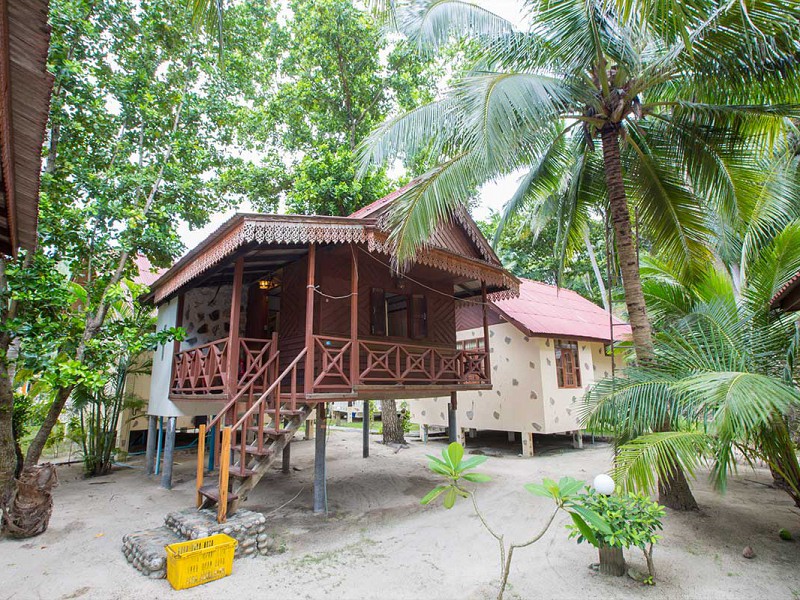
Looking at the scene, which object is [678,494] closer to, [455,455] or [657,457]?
[657,457]

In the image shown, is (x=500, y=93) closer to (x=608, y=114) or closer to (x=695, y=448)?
(x=608, y=114)

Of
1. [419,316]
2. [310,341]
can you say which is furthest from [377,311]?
[310,341]

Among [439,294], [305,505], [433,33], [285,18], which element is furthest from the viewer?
[285,18]

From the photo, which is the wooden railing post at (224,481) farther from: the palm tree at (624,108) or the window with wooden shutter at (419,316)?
the window with wooden shutter at (419,316)

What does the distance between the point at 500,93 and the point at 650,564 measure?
5450 millimetres

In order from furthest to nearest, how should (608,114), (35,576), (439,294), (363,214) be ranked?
(439,294) < (363,214) < (608,114) < (35,576)

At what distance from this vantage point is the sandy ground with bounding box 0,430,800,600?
444cm

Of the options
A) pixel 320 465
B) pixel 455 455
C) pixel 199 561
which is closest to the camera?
pixel 455 455

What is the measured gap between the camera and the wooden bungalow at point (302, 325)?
6.49m

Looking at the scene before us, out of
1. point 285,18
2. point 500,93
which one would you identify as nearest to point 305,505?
point 500,93

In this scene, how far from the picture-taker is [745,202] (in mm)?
6969

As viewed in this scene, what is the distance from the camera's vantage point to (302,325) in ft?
29.0

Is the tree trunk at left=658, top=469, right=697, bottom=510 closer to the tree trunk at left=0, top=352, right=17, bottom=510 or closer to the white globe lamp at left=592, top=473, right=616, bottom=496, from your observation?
the white globe lamp at left=592, top=473, right=616, bottom=496

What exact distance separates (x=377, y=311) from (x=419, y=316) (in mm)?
1155
